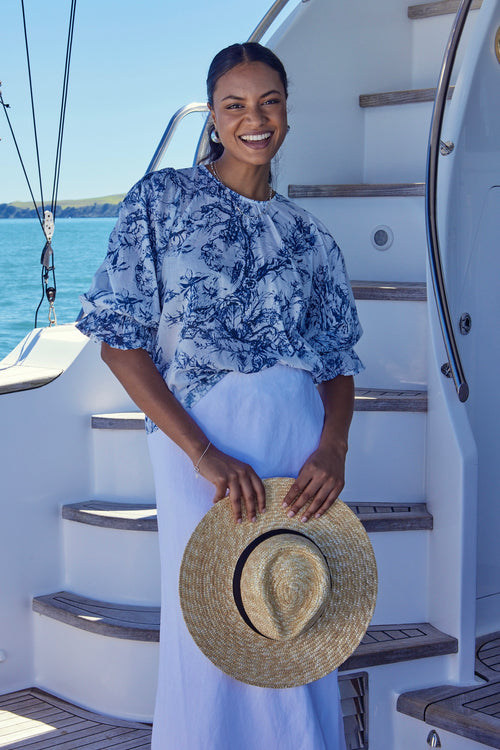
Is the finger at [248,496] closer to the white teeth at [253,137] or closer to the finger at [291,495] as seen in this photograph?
the finger at [291,495]

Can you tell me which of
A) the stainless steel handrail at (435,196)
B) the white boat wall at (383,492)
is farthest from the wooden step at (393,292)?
the stainless steel handrail at (435,196)

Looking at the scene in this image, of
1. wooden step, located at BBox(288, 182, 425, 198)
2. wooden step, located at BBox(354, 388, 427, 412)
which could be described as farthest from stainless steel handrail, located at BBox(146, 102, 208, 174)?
wooden step, located at BBox(354, 388, 427, 412)

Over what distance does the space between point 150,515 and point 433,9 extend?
2.15 metres

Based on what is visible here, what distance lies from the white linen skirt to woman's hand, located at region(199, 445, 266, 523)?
0.05 m

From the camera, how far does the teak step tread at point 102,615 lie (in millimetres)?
2221

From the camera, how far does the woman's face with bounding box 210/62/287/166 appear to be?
1.48 m

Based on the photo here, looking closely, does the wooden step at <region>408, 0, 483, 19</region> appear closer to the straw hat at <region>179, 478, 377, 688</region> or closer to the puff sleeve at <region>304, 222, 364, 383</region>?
the puff sleeve at <region>304, 222, 364, 383</region>

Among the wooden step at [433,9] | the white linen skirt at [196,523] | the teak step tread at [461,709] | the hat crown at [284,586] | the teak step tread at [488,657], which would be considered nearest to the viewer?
the hat crown at [284,586]

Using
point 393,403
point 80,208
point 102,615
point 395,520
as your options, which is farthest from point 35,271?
point 395,520

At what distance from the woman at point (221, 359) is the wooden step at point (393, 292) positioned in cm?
103

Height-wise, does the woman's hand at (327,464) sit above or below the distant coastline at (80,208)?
below

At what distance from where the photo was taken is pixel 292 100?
10.2ft

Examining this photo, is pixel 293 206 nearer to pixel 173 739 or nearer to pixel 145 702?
pixel 173 739

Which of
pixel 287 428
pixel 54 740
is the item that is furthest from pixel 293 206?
pixel 54 740
